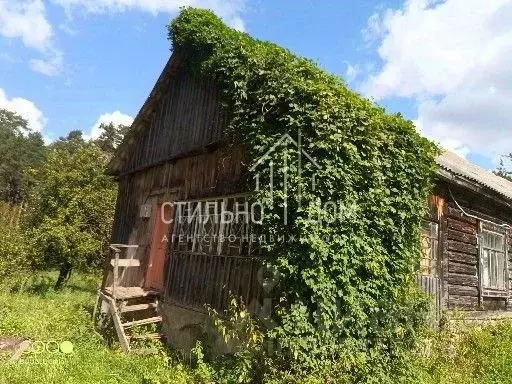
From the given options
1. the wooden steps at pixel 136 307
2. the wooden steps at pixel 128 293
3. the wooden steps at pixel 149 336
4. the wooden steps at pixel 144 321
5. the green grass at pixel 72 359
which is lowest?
the green grass at pixel 72 359

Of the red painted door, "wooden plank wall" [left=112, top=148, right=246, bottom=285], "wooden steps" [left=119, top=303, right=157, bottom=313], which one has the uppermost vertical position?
"wooden plank wall" [left=112, top=148, right=246, bottom=285]

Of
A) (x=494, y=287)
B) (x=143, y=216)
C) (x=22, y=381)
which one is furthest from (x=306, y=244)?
(x=494, y=287)

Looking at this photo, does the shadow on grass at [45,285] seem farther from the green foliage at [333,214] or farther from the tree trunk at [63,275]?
the green foliage at [333,214]

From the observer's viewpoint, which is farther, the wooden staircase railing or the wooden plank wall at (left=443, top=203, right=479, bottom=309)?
the wooden plank wall at (left=443, top=203, right=479, bottom=309)

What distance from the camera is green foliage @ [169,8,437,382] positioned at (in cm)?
591

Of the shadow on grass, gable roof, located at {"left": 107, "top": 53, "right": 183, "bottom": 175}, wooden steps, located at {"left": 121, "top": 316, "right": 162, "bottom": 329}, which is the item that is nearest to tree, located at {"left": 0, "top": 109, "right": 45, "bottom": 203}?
the shadow on grass

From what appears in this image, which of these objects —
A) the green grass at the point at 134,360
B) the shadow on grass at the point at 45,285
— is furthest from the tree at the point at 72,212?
the green grass at the point at 134,360

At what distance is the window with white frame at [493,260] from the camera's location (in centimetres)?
1030

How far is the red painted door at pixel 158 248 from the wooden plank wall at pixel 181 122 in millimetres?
1347

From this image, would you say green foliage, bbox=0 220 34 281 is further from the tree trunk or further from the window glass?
the window glass

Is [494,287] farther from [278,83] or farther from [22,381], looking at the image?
[22,381]

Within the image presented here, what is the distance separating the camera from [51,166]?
1766 cm

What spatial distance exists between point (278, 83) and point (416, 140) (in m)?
2.69

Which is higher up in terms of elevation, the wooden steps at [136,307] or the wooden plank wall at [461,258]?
the wooden plank wall at [461,258]
